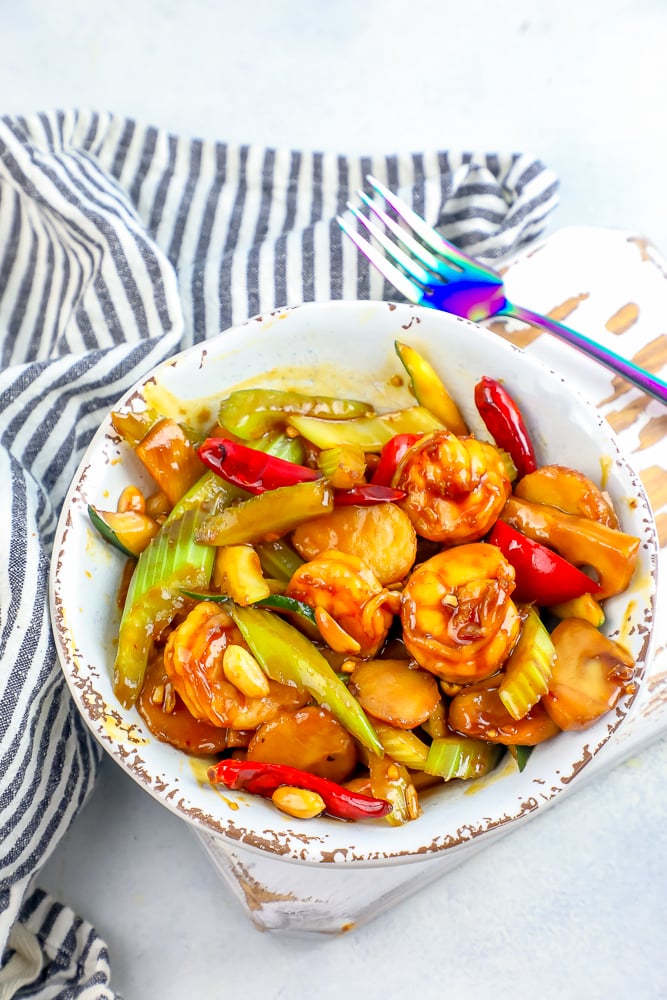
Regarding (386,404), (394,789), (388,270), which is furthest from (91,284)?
(394,789)

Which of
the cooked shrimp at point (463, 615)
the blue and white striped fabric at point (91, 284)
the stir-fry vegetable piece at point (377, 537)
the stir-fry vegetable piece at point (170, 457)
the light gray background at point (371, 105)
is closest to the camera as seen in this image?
the cooked shrimp at point (463, 615)

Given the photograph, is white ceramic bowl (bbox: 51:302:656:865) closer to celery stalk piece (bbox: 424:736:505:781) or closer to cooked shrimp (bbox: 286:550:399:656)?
celery stalk piece (bbox: 424:736:505:781)

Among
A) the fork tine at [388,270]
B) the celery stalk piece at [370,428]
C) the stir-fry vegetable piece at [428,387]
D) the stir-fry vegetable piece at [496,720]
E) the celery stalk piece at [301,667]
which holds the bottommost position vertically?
the stir-fry vegetable piece at [496,720]

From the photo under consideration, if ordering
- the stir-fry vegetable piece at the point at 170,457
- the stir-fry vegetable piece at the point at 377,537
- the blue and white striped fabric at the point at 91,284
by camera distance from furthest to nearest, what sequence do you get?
1. the blue and white striped fabric at the point at 91,284
2. the stir-fry vegetable piece at the point at 170,457
3. the stir-fry vegetable piece at the point at 377,537

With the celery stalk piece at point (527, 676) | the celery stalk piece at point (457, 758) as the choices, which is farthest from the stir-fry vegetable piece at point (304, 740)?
the celery stalk piece at point (527, 676)

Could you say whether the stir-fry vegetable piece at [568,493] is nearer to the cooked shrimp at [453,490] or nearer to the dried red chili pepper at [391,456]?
the cooked shrimp at [453,490]

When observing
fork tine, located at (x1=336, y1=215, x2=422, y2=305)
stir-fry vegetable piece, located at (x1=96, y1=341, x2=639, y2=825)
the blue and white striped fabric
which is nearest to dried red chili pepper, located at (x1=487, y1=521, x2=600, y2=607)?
stir-fry vegetable piece, located at (x1=96, y1=341, x2=639, y2=825)
